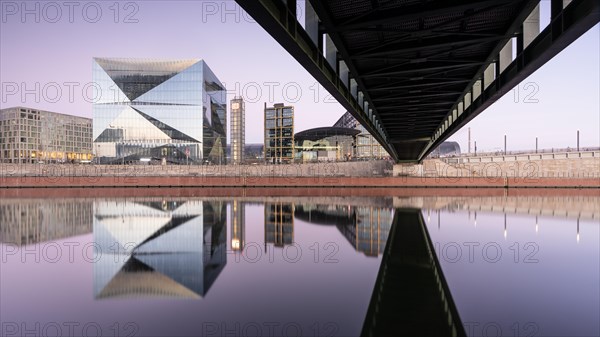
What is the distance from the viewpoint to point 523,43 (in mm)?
10414

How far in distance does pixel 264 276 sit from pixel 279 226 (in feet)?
29.9

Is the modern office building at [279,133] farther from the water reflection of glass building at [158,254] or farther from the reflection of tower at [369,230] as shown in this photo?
the water reflection of glass building at [158,254]

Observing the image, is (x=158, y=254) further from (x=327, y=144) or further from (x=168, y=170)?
(x=327, y=144)

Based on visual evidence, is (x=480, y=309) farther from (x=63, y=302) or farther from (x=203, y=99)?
(x=203, y=99)


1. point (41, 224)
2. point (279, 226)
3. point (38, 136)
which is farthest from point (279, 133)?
point (38, 136)

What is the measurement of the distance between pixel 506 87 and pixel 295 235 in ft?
37.7

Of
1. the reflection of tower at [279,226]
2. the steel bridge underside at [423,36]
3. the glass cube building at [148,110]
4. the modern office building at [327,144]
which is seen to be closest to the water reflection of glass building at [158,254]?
the reflection of tower at [279,226]

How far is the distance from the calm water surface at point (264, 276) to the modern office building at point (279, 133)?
309ft

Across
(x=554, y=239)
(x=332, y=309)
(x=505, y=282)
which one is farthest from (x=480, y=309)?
(x=554, y=239)

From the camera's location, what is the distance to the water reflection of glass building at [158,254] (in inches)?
372

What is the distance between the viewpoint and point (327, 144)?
117m

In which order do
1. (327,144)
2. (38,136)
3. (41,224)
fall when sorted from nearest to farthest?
1. (41,224)
2. (327,144)
3. (38,136)

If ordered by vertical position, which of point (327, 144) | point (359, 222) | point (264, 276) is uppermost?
point (327, 144)

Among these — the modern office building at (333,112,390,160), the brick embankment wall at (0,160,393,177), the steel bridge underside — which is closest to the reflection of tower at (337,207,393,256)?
the steel bridge underside
